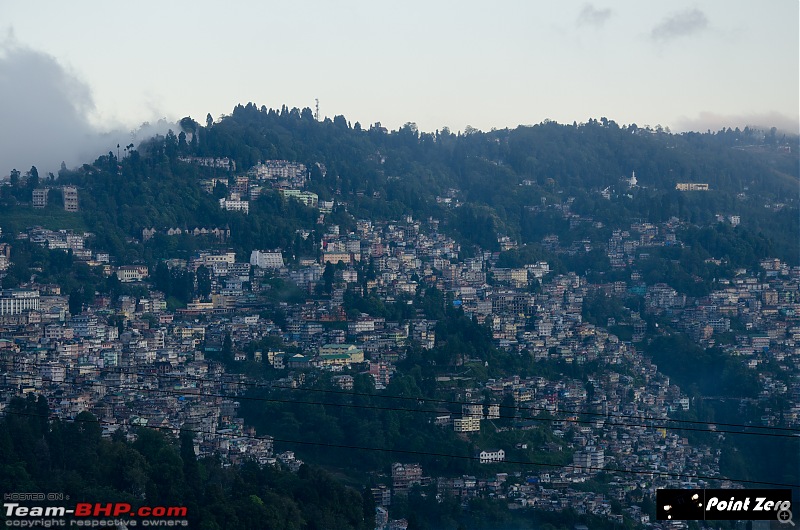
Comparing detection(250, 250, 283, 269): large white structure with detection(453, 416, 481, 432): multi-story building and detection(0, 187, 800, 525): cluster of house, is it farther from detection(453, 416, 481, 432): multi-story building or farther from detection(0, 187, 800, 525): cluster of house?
detection(453, 416, 481, 432): multi-story building

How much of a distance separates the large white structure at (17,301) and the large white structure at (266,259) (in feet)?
30.4

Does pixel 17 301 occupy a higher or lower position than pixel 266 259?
lower

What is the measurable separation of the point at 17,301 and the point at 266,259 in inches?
419

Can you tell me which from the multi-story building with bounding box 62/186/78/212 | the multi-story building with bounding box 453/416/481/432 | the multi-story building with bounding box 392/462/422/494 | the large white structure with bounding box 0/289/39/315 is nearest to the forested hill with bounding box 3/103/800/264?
the multi-story building with bounding box 62/186/78/212

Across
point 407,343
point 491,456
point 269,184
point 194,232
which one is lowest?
point 491,456

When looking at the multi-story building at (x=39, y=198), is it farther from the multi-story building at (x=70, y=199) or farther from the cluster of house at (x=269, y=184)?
the cluster of house at (x=269, y=184)

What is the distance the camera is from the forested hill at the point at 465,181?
56062mm

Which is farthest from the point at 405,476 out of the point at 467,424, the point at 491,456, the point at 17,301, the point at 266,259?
the point at 266,259

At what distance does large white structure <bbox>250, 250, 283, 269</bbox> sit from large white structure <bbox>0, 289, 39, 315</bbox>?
928cm

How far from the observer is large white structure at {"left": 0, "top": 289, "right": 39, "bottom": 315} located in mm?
43875

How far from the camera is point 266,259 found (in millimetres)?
52750

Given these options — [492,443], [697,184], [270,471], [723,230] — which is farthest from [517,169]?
[270,471]

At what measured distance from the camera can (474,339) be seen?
1735 inches

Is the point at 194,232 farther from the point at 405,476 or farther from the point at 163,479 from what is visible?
the point at 163,479
